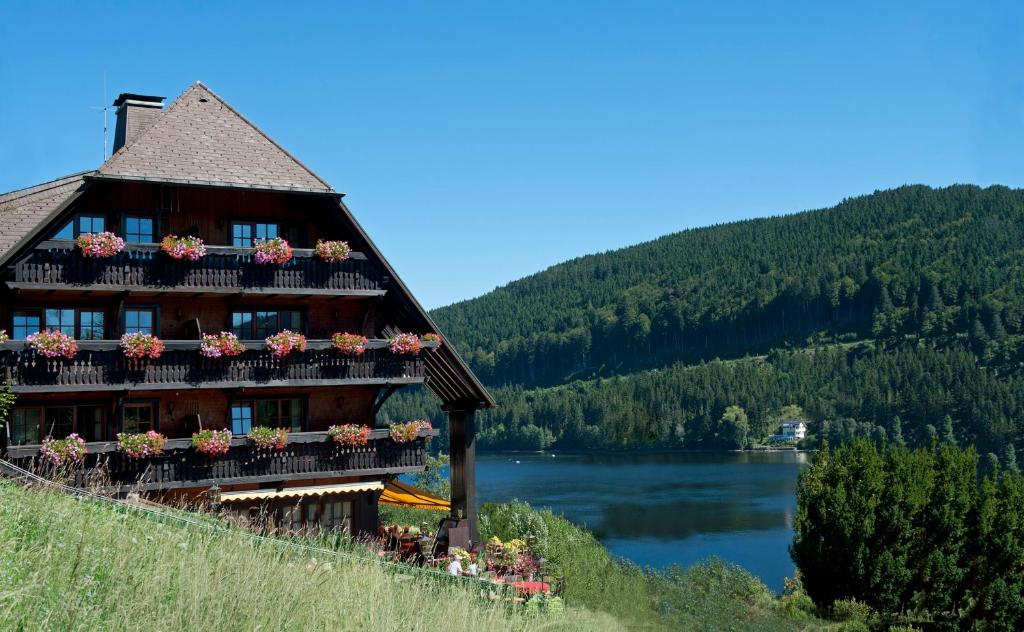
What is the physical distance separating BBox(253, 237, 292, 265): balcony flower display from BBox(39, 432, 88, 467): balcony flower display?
5.60m

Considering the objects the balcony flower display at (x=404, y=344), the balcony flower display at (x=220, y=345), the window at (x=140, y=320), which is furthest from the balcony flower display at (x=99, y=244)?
the balcony flower display at (x=404, y=344)

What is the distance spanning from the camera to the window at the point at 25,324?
Answer: 22938mm

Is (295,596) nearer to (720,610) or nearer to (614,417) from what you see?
(720,610)

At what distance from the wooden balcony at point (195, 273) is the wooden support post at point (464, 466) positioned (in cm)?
443

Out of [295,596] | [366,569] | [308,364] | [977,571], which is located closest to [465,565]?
[308,364]

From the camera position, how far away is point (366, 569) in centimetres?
1155

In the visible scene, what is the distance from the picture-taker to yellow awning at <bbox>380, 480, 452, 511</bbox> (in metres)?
28.3

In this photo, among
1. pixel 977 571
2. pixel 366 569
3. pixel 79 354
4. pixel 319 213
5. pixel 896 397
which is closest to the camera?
pixel 366 569

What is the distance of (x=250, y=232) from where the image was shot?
2559 cm

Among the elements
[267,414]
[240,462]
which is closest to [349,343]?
[267,414]

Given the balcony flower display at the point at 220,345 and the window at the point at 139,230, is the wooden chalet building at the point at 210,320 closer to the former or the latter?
the window at the point at 139,230

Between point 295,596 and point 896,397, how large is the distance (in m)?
186

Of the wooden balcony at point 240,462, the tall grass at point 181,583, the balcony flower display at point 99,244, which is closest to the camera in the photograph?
the tall grass at point 181,583

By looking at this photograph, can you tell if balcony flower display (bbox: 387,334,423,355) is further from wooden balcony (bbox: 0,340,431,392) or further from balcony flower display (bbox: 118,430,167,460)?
balcony flower display (bbox: 118,430,167,460)
